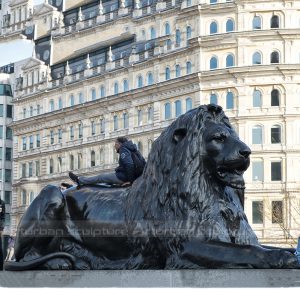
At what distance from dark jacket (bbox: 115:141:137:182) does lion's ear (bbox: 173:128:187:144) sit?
3.05ft

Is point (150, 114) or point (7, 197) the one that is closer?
point (150, 114)

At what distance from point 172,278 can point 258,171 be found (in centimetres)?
5015

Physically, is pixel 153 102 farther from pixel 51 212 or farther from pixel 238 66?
pixel 51 212

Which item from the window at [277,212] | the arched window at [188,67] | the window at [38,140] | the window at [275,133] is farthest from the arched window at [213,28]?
the window at [38,140]

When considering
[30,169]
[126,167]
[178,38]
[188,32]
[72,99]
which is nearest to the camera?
[126,167]

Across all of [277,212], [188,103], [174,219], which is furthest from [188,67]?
[174,219]

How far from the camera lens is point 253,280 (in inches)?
204

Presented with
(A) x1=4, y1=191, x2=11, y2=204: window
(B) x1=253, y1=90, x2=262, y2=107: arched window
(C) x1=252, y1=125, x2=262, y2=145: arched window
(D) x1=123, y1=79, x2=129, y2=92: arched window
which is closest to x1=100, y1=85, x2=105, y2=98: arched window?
(D) x1=123, y1=79, x2=129, y2=92: arched window

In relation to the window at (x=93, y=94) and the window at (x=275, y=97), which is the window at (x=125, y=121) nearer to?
the window at (x=93, y=94)

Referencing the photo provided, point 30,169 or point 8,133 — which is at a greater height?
point 8,133

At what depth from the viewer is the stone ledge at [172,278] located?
516 cm

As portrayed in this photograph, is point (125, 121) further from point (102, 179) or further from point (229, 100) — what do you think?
point (102, 179)

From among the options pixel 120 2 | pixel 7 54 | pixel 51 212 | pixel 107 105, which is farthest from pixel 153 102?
pixel 51 212

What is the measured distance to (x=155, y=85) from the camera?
59719 millimetres
